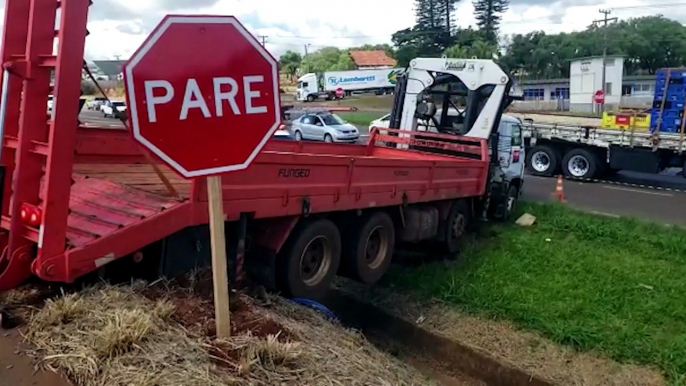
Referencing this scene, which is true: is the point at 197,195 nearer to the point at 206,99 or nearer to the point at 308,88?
the point at 206,99

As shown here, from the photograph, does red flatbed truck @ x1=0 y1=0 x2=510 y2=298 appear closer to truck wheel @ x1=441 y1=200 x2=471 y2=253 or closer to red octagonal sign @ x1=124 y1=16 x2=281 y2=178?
truck wheel @ x1=441 y1=200 x2=471 y2=253

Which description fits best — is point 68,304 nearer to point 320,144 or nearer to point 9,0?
point 9,0

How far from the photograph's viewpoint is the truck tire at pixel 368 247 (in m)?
6.65

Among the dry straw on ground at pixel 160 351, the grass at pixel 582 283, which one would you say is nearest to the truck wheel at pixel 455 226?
the grass at pixel 582 283

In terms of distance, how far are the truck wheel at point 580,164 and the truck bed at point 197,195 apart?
415 inches

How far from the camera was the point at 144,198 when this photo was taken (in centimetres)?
473

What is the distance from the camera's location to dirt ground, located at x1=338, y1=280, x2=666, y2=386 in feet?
20.2

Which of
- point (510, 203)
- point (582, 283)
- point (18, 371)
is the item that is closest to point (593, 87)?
point (510, 203)

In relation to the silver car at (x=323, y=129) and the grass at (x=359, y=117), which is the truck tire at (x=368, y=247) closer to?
the silver car at (x=323, y=129)

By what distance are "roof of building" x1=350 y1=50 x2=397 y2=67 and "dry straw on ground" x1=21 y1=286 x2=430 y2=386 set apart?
9521 cm

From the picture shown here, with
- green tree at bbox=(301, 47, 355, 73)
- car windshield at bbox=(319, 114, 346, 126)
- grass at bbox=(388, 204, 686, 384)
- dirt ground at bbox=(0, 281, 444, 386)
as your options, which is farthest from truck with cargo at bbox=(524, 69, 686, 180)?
green tree at bbox=(301, 47, 355, 73)

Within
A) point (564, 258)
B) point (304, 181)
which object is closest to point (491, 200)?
point (564, 258)

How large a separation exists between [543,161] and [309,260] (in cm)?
1337

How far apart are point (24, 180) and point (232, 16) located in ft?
5.80
